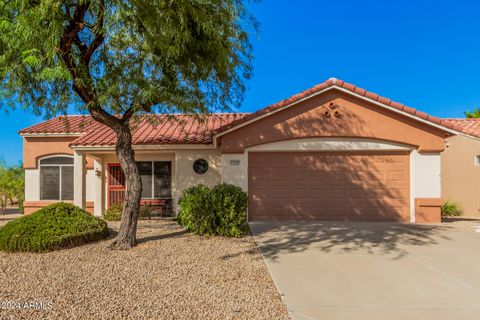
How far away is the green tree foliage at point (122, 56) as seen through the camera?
6098 millimetres

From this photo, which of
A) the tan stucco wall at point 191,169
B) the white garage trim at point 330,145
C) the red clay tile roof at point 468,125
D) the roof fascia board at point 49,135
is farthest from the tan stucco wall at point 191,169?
the red clay tile roof at point 468,125

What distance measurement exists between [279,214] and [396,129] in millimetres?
5040

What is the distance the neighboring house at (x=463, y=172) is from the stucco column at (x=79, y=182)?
16.5 m

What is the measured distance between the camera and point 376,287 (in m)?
4.87

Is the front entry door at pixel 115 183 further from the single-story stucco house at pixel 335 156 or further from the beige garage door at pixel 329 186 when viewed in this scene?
the beige garage door at pixel 329 186

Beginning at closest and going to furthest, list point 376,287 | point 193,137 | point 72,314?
point 72,314
point 376,287
point 193,137

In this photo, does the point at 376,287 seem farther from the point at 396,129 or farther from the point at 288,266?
the point at 396,129

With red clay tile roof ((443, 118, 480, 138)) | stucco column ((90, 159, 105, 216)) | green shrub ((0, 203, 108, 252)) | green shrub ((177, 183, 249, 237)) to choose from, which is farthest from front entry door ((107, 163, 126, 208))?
red clay tile roof ((443, 118, 480, 138))

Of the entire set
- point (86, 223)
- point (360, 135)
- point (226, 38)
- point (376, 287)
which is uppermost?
point (226, 38)

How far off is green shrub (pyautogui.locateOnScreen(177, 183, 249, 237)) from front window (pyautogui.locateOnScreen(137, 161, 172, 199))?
4823mm

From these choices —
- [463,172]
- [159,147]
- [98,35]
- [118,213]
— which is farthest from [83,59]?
[463,172]

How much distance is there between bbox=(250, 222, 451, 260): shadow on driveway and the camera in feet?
23.7

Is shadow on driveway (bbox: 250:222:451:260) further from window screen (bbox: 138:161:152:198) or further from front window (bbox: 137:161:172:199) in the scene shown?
window screen (bbox: 138:161:152:198)

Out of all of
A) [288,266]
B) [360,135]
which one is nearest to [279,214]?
[360,135]
